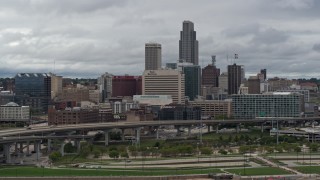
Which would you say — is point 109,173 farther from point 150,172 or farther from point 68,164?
point 68,164

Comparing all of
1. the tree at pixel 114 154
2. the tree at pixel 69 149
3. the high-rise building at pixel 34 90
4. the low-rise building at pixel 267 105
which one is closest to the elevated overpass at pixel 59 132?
the tree at pixel 69 149

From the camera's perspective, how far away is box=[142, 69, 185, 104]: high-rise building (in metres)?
166

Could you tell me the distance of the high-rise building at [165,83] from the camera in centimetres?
16550

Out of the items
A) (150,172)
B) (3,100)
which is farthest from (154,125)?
(3,100)

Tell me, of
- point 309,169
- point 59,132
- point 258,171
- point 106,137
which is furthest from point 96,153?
point 309,169

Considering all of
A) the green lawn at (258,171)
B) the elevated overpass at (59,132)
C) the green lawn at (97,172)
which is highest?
the elevated overpass at (59,132)

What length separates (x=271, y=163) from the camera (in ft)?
199

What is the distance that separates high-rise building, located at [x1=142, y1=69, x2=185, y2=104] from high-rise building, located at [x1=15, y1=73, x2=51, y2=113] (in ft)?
87.5

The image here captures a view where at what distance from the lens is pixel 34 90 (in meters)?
184

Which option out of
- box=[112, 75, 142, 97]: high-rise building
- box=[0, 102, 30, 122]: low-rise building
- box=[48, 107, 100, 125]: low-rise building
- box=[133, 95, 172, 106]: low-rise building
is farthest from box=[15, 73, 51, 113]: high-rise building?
box=[48, 107, 100, 125]: low-rise building

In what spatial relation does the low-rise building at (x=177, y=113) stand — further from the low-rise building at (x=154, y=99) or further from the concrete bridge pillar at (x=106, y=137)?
the concrete bridge pillar at (x=106, y=137)

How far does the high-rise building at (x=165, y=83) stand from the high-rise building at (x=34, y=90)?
26.7m

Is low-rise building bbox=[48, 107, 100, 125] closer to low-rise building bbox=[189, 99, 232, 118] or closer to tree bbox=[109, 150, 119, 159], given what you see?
low-rise building bbox=[189, 99, 232, 118]

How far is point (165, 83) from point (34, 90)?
4062cm
